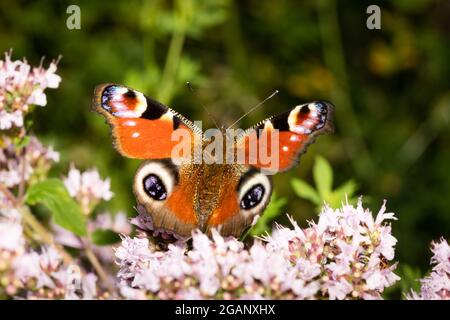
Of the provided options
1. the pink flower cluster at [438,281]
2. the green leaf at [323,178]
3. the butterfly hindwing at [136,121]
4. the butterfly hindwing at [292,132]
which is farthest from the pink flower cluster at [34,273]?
the pink flower cluster at [438,281]

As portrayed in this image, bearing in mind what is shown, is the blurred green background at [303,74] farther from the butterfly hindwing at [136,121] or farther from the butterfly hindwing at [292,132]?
the butterfly hindwing at [292,132]

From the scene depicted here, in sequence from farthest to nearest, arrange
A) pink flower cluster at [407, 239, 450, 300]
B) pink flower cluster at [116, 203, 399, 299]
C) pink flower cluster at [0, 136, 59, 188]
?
pink flower cluster at [0, 136, 59, 188] < pink flower cluster at [407, 239, 450, 300] < pink flower cluster at [116, 203, 399, 299]

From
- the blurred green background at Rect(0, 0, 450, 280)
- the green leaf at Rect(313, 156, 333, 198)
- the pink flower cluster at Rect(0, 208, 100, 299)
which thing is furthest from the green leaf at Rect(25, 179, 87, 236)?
the blurred green background at Rect(0, 0, 450, 280)

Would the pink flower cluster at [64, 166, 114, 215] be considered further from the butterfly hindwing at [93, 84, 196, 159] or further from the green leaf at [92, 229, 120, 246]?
the butterfly hindwing at [93, 84, 196, 159]

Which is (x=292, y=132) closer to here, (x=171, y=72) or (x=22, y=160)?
(x=22, y=160)

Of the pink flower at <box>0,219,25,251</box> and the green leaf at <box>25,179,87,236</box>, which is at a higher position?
the green leaf at <box>25,179,87,236</box>

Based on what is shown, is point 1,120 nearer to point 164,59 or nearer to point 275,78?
point 164,59
